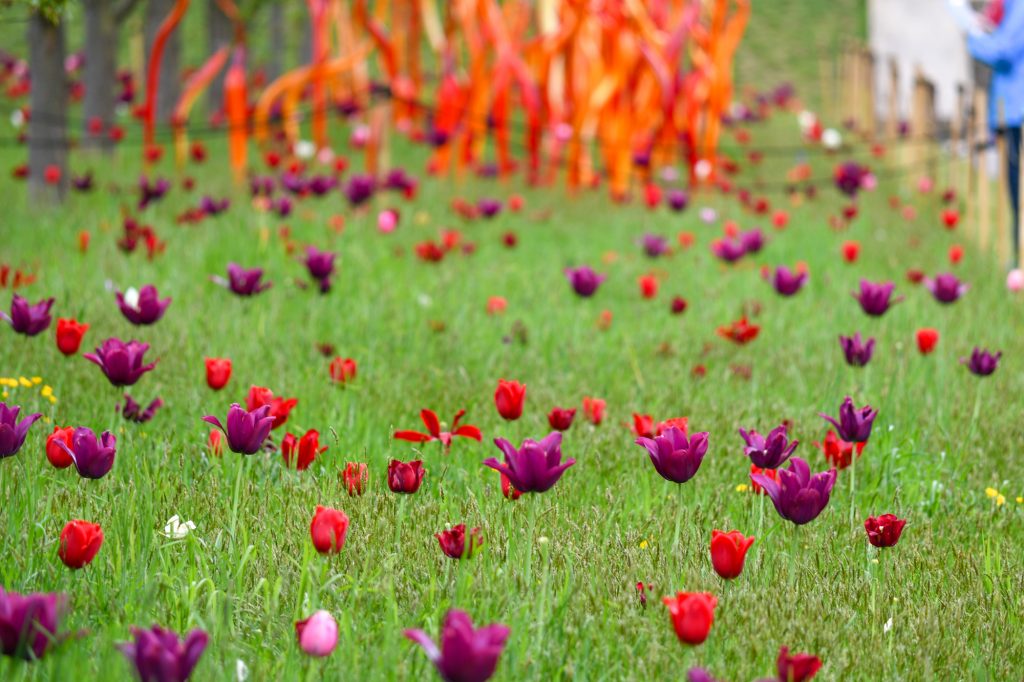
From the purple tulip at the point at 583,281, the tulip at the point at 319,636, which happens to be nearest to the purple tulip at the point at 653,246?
the purple tulip at the point at 583,281

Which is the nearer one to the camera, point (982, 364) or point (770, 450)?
point (770, 450)

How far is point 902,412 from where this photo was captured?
3.39 meters

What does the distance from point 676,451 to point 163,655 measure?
1004 mm

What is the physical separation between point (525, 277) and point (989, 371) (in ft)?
9.07

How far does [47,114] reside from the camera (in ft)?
22.9

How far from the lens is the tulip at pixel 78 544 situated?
1736 mm

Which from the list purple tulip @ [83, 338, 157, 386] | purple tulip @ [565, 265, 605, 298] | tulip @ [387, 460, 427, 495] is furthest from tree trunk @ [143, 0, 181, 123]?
tulip @ [387, 460, 427, 495]

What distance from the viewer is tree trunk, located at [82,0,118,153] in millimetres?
8781

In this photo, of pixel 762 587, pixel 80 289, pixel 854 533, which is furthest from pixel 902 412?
pixel 80 289

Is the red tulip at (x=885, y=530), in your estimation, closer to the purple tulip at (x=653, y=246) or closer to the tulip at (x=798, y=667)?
the tulip at (x=798, y=667)

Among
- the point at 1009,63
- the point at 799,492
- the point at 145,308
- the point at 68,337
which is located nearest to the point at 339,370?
the point at 145,308

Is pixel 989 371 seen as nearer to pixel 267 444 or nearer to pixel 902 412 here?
pixel 902 412

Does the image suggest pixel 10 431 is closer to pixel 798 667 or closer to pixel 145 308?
pixel 145 308

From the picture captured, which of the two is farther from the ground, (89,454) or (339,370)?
(89,454)
